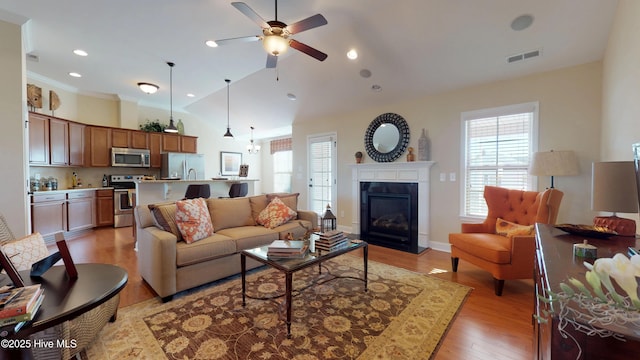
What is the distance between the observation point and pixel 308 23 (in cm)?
227

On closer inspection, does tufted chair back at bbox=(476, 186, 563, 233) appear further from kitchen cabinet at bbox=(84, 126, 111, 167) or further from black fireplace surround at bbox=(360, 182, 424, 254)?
kitchen cabinet at bbox=(84, 126, 111, 167)

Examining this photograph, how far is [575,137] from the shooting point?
2.98m

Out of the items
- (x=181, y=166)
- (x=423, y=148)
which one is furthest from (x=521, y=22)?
(x=181, y=166)

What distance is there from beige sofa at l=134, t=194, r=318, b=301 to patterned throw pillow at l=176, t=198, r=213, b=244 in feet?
0.22

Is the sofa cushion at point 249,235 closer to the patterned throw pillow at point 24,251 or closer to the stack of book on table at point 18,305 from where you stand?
the patterned throw pillow at point 24,251

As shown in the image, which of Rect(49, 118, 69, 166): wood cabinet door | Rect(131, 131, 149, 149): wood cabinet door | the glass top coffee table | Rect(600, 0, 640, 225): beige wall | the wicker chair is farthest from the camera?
Rect(131, 131, 149, 149): wood cabinet door

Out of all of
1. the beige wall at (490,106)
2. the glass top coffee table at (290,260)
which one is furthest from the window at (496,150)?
the glass top coffee table at (290,260)

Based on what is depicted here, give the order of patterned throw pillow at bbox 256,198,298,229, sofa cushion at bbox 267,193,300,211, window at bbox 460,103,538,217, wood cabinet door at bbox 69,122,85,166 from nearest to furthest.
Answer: window at bbox 460,103,538,217
patterned throw pillow at bbox 256,198,298,229
sofa cushion at bbox 267,193,300,211
wood cabinet door at bbox 69,122,85,166

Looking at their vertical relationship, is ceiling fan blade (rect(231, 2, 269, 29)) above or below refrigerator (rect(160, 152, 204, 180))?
above

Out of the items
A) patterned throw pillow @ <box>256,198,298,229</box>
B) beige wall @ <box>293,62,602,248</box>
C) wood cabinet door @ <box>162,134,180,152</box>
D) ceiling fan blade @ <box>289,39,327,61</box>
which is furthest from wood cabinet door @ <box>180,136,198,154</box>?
ceiling fan blade @ <box>289,39,327,61</box>

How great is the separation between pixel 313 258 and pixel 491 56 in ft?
10.2

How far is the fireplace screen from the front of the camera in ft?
13.6

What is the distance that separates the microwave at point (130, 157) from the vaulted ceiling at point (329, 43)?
1497 millimetres

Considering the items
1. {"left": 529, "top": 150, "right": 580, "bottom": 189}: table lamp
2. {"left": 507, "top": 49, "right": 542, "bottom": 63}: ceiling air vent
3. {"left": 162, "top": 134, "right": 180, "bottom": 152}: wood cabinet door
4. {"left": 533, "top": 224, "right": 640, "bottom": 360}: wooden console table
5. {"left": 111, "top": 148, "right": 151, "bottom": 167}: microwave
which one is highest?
{"left": 507, "top": 49, "right": 542, "bottom": 63}: ceiling air vent
